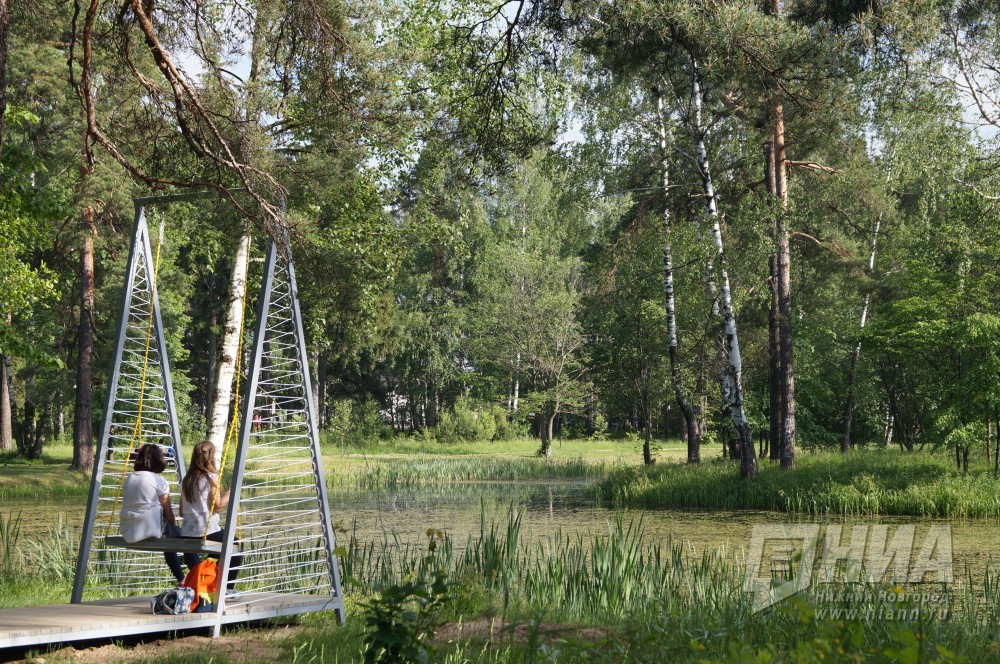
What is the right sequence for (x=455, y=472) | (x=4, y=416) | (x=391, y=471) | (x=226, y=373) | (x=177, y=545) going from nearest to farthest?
(x=177, y=545) < (x=226, y=373) < (x=391, y=471) < (x=455, y=472) < (x=4, y=416)

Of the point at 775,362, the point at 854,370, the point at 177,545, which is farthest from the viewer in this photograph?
the point at 854,370

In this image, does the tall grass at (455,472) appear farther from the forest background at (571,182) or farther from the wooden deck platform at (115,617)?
the wooden deck platform at (115,617)

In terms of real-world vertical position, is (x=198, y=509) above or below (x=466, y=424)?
below

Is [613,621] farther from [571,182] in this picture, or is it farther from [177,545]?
[571,182]

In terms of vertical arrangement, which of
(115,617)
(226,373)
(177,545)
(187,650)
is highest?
(226,373)

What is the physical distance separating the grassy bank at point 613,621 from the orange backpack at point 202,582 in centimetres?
35

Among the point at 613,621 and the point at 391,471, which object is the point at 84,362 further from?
the point at 613,621

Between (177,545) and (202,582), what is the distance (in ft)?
0.88

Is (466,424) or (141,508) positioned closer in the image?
(141,508)

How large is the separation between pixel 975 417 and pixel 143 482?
45.0 feet

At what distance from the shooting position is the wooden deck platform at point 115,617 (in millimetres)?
4676

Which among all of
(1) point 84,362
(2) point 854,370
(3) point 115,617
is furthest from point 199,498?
(2) point 854,370

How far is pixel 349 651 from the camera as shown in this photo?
4.95 m

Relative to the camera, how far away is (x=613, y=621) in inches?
227
